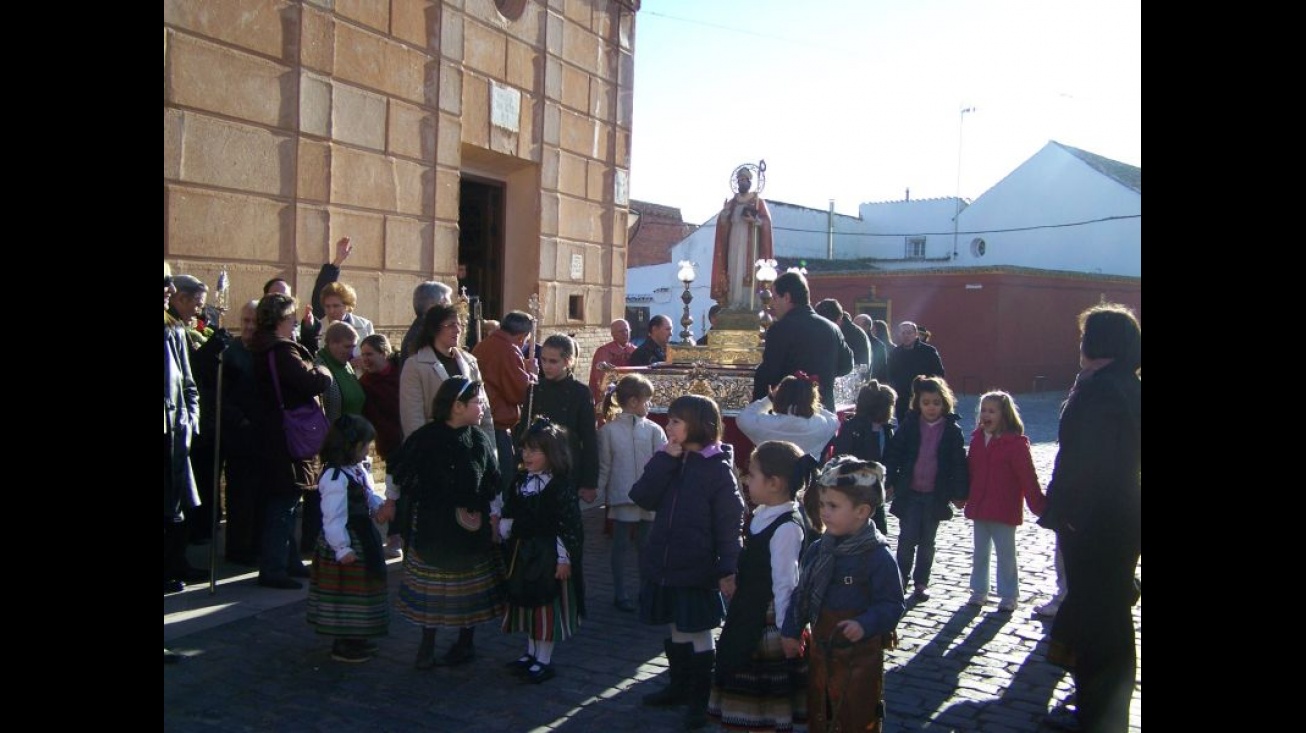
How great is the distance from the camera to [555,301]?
12.8m

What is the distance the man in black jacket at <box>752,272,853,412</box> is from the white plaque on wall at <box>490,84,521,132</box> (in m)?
5.74

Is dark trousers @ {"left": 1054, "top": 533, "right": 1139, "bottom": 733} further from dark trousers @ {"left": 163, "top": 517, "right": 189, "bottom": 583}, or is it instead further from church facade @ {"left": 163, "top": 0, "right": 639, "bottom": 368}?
church facade @ {"left": 163, "top": 0, "right": 639, "bottom": 368}

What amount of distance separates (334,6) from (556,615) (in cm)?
666

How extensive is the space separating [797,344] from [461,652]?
2933 millimetres

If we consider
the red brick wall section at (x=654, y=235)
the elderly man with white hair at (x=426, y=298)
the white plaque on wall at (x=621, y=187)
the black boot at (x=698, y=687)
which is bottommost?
the black boot at (x=698, y=687)

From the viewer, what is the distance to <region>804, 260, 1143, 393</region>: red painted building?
27.7 metres

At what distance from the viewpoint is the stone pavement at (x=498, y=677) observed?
4488mm

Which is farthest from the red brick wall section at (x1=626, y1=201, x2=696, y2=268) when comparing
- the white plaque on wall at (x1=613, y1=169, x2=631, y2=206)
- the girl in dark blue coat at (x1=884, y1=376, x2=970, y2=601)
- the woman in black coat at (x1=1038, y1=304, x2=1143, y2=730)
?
the woman in black coat at (x1=1038, y1=304, x2=1143, y2=730)

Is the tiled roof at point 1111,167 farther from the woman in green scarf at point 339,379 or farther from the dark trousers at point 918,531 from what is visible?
the woman in green scarf at point 339,379

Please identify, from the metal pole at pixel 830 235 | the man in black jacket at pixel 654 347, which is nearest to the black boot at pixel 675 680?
the man in black jacket at pixel 654 347

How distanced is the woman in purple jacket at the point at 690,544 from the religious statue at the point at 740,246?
27.5 feet
